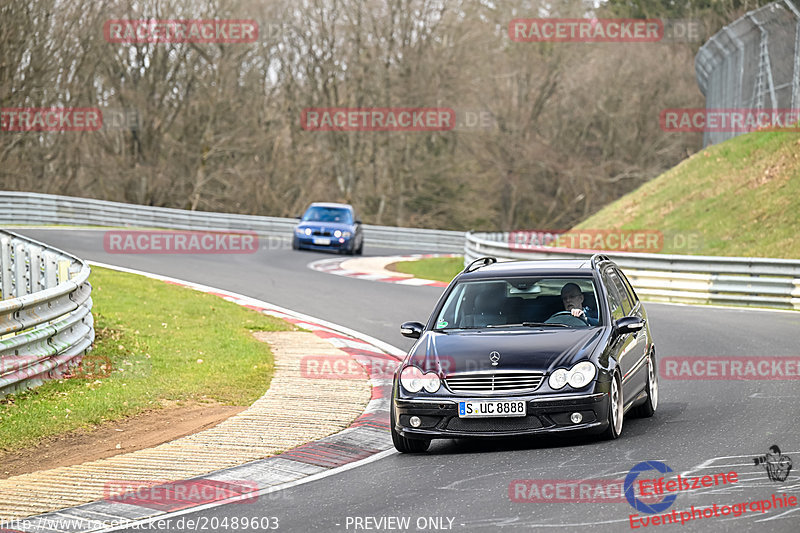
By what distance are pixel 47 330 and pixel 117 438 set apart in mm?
2108

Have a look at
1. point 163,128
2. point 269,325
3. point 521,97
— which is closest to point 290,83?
point 163,128

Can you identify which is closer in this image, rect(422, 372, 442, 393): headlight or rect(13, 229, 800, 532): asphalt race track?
rect(13, 229, 800, 532): asphalt race track

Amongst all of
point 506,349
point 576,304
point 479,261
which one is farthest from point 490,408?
point 479,261

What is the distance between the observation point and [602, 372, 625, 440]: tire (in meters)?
8.38

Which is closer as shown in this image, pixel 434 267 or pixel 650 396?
pixel 650 396

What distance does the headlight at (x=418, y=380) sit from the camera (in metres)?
8.38

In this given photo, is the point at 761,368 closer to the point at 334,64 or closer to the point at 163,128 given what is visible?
the point at 163,128

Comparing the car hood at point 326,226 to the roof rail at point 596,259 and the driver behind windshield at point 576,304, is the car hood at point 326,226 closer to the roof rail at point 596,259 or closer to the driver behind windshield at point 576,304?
the roof rail at point 596,259

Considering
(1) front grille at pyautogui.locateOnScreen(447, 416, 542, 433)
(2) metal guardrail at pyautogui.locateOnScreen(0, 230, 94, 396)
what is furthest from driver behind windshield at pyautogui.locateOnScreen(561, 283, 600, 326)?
(2) metal guardrail at pyautogui.locateOnScreen(0, 230, 94, 396)

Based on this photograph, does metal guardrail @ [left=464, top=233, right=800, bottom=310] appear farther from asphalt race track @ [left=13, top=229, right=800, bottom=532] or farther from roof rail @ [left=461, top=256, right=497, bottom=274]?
roof rail @ [left=461, top=256, right=497, bottom=274]

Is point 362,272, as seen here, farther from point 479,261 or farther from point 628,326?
point 628,326

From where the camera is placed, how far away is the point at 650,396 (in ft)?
32.6

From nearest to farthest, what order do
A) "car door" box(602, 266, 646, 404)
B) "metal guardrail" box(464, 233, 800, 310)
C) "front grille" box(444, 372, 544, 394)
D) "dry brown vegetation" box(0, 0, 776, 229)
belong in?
1. "front grille" box(444, 372, 544, 394)
2. "car door" box(602, 266, 646, 404)
3. "metal guardrail" box(464, 233, 800, 310)
4. "dry brown vegetation" box(0, 0, 776, 229)

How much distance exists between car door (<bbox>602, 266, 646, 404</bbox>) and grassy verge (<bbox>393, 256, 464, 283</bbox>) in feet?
57.6
